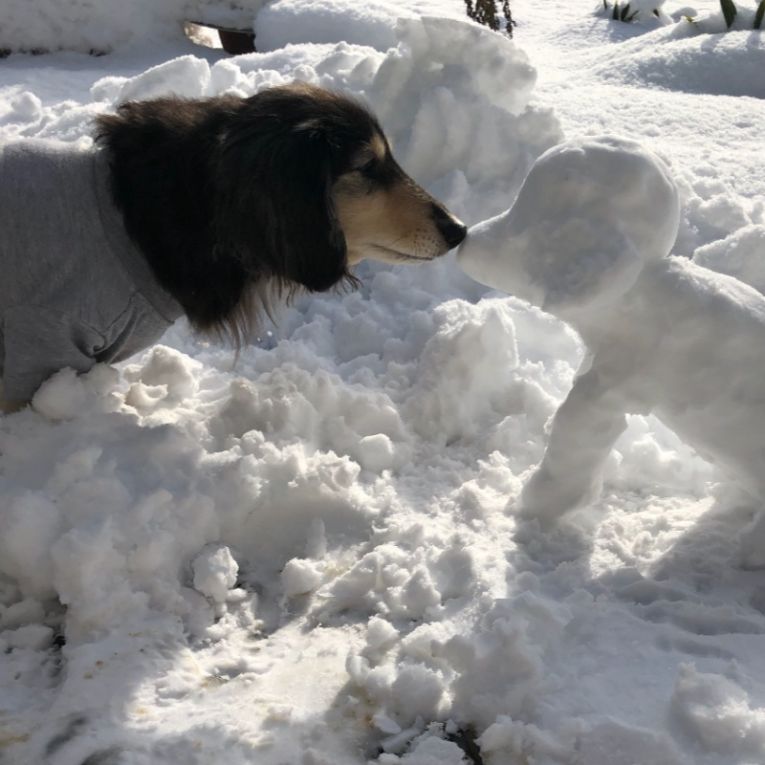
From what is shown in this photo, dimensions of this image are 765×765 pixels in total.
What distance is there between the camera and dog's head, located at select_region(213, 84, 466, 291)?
221cm

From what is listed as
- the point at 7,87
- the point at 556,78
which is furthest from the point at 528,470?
the point at 7,87

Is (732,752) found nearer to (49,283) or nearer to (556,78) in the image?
(49,283)

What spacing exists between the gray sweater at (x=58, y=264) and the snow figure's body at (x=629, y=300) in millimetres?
912

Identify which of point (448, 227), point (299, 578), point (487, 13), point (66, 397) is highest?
point (448, 227)

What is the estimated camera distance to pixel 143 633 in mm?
1970

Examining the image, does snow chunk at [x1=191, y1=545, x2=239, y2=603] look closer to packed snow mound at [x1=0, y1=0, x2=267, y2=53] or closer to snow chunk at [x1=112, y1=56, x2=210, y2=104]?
snow chunk at [x1=112, y1=56, x2=210, y2=104]

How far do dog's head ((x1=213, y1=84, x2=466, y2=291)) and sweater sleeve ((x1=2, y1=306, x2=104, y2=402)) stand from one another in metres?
0.45

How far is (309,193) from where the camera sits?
2215 millimetres

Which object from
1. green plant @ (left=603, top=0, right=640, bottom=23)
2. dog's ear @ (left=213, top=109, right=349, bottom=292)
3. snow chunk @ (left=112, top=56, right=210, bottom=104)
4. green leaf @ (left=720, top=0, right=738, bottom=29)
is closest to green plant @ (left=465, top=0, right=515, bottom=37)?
green plant @ (left=603, top=0, right=640, bottom=23)

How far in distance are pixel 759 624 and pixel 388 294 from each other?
1778 mm

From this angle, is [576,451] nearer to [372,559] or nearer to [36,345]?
[372,559]

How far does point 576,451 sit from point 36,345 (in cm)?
136

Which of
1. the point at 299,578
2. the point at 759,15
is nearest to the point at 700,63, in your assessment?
the point at 759,15

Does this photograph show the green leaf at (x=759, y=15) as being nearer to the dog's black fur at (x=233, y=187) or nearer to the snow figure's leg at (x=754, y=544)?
the dog's black fur at (x=233, y=187)
